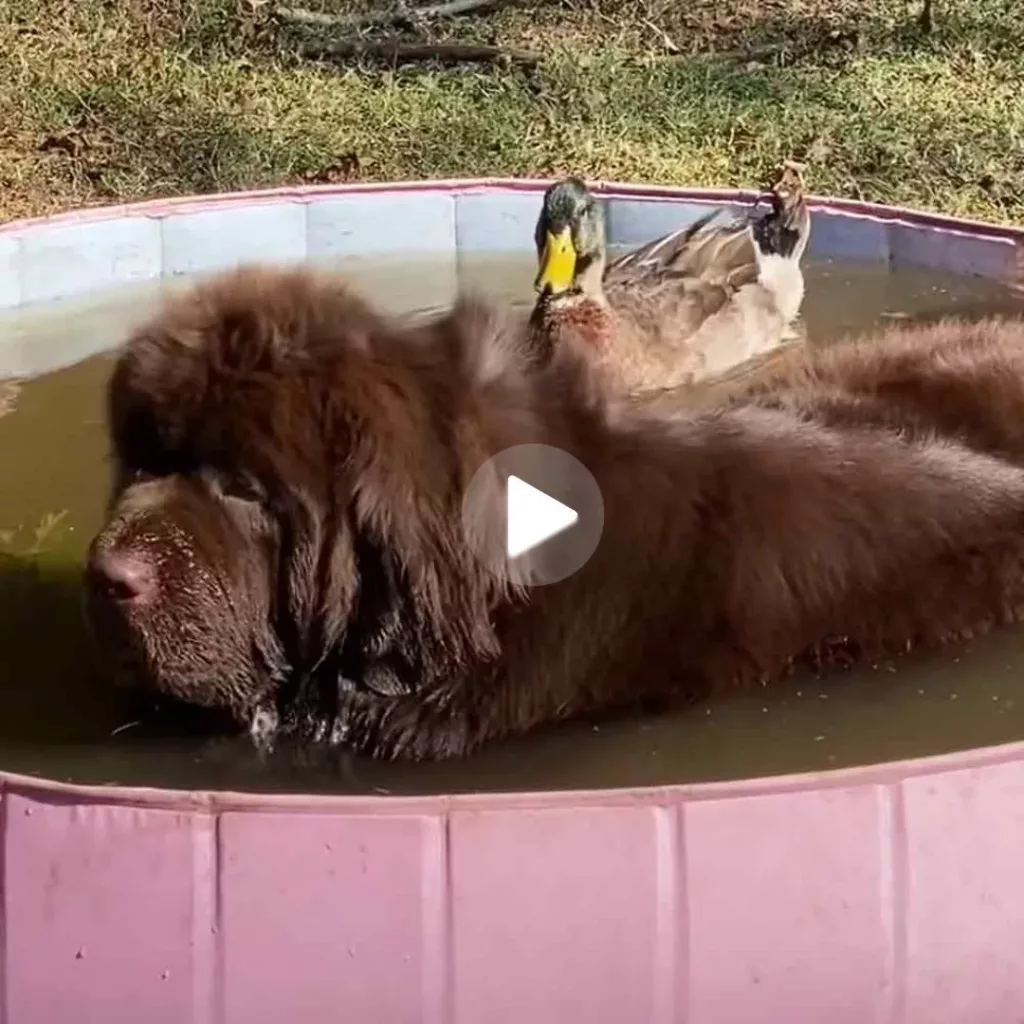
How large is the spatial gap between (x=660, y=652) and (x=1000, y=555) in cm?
61

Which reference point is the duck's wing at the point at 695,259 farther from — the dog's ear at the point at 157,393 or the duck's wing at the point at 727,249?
the dog's ear at the point at 157,393

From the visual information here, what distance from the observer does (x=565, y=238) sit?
15.5 ft

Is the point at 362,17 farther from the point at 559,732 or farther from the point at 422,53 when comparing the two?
the point at 559,732

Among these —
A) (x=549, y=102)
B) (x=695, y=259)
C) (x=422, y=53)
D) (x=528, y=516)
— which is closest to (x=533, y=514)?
(x=528, y=516)

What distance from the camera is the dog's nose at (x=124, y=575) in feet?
7.73

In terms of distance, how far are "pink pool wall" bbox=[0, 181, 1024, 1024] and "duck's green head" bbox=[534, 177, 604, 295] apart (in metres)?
2.70

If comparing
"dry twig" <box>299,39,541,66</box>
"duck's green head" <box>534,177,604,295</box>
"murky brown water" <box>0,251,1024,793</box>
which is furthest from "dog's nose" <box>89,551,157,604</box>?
"dry twig" <box>299,39,541,66</box>

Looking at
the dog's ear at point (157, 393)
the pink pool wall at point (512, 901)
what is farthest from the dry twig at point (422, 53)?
the pink pool wall at point (512, 901)

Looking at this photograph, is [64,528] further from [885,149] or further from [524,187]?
[885,149]

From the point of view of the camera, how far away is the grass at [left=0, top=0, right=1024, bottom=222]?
675cm

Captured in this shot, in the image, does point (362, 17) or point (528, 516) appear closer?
point (528, 516)

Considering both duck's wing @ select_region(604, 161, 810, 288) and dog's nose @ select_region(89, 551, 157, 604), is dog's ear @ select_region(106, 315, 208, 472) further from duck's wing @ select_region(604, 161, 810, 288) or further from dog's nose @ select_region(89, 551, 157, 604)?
duck's wing @ select_region(604, 161, 810, 288)

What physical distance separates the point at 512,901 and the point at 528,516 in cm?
58

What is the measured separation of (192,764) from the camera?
99.9 inches
